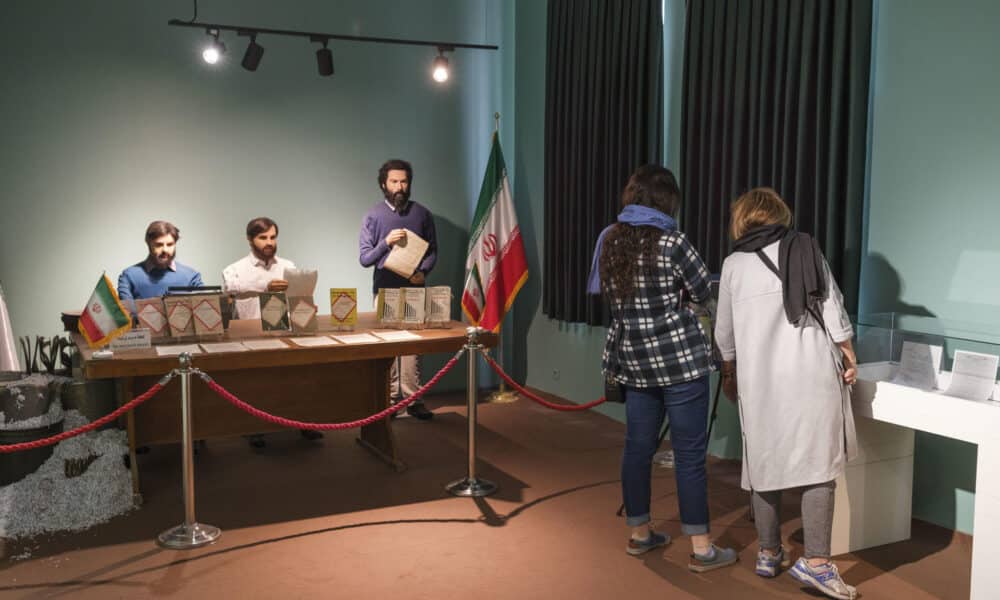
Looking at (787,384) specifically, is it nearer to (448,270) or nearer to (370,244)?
(370,244)

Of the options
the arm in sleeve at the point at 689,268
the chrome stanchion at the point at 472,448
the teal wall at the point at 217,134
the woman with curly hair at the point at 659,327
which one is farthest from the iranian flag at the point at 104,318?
the arm in sleeve at the point at 689,268

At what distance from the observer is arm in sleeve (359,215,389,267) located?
5.86m

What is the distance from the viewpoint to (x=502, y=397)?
21.1 feet

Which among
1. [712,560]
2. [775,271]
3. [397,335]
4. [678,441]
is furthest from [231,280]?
[775,271]

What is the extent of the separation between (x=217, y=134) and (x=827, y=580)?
478 cm

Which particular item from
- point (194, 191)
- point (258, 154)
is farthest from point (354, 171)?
point (194, 191)

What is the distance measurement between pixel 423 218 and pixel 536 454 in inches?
76.0

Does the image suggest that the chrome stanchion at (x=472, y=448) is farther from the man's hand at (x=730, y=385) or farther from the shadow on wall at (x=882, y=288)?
the shadow on wall at (x=882, y=288)

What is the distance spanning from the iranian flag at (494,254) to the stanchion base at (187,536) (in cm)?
304

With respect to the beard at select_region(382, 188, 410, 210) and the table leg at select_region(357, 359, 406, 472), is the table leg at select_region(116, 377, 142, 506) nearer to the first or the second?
the table leg at select_region(357, 359, 406, 472)

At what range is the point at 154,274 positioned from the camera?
508 centimetres

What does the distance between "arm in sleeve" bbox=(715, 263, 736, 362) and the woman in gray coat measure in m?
0.01

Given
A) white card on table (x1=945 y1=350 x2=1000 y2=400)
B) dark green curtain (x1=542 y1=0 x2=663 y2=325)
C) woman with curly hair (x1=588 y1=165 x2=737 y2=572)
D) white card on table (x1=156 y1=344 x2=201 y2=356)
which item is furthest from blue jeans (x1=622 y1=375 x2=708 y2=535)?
dark green curtain (x1=542 y1=0 x2=663 y2=325)

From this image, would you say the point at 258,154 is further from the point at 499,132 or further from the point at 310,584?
the point at 310,584
